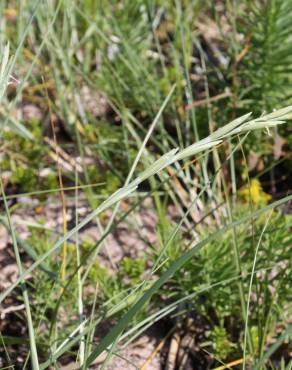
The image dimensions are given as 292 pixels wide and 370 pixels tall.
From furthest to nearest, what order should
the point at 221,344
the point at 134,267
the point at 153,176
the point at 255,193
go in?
the point at 255,193 → the point at 153,176 → the point at 134,267 → the point at 221,344

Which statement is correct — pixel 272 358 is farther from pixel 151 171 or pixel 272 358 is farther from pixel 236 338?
pixel 151 171

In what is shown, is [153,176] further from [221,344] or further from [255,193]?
[221,344]

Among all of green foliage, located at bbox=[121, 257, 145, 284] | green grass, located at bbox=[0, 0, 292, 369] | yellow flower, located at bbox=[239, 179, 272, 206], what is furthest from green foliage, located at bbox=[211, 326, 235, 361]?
yellow flower, located at bbox=[239, 179, 272, 206]

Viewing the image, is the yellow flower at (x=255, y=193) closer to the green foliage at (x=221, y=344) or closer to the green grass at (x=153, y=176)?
the green grass at (x=153, y=176)

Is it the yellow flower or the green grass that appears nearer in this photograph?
the green grass

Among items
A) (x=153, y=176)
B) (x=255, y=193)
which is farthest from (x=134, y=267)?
(x=255, y=193)

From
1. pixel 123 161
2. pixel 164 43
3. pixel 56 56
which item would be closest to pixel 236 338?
pixel 123 161

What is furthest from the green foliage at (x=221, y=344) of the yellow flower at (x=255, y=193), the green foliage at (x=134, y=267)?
the yellow flower at (x=255, y=193)

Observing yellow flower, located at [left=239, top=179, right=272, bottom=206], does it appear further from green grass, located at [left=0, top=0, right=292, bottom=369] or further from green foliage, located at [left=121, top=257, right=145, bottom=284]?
green foliage, located at [left=121, top=257, right=145, bottom=284]
